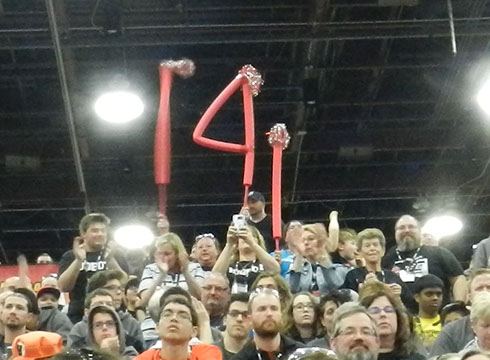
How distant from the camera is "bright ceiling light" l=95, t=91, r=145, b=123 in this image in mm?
9500

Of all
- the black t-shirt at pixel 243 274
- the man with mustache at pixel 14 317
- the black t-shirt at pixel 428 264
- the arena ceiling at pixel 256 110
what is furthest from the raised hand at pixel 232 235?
the arena ceiling at pixel 256 110

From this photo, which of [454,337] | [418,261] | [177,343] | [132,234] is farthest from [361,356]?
[132,234]

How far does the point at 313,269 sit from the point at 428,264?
0.83 meters

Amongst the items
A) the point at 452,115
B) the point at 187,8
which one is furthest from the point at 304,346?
the point at 452,115

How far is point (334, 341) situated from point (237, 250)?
231cm

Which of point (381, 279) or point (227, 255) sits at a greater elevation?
point (227, 255)

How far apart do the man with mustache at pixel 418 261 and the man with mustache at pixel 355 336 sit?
2.27m

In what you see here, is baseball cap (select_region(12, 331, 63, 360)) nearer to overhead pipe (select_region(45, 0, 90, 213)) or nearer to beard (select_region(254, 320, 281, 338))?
beard (select_region(254, 320, 281, 338))

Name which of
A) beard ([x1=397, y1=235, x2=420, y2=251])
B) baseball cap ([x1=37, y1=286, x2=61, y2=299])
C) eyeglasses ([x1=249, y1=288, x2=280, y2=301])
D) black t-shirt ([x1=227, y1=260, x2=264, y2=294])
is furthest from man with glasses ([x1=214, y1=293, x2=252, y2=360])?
beard ([x1=397, y1=235, x2=420, y2=251])

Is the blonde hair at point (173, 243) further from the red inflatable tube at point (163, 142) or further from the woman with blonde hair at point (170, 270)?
the red inflatable tube at point (163, 142)

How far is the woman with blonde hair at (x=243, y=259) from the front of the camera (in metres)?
6.95

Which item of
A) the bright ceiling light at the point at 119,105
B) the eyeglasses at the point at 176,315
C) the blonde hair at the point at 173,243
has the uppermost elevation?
the bright ceiling light at the point at 119,105

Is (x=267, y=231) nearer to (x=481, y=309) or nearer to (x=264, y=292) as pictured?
(x=264, y=292)

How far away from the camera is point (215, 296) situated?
6.64 metres
